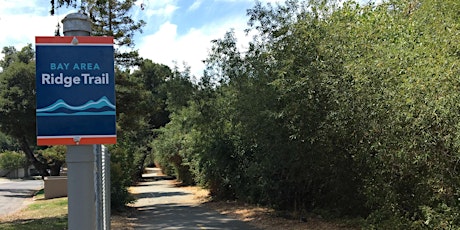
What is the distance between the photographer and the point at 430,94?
23.5 ft

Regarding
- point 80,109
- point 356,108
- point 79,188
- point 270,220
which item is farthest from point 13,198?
point 80,109

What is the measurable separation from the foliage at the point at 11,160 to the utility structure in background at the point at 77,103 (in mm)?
80202

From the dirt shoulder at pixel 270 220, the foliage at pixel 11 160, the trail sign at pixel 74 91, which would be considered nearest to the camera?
the trail sign at pixel 74 91

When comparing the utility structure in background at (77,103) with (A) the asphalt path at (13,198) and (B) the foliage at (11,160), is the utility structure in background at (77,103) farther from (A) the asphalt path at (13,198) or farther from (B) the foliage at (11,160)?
(B) the foliage at (11,160)

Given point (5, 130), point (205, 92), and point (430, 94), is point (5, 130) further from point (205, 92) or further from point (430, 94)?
point (430, 94)

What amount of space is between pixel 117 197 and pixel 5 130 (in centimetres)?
1445

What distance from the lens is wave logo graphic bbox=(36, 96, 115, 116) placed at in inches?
135

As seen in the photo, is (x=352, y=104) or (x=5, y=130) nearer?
(x=352, y=104)

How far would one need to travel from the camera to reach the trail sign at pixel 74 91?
135 inches

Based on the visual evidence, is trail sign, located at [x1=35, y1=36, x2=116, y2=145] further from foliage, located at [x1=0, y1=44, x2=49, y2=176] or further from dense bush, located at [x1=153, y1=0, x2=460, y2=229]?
foliage, located at [x1=0, y1=44, x2=49, y2=176]

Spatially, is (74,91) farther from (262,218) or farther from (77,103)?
(262,218)

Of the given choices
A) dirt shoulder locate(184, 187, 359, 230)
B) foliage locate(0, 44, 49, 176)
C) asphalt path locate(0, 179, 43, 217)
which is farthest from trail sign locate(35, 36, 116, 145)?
foliage locate(0, 44, 49, 176)

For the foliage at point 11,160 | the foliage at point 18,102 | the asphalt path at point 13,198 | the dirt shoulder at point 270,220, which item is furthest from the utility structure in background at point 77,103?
the foliage at point 11,160

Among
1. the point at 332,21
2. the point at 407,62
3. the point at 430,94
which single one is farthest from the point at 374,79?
the point at 332,21
